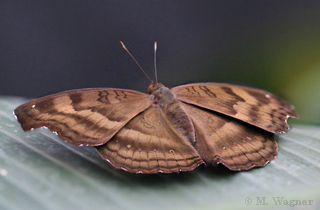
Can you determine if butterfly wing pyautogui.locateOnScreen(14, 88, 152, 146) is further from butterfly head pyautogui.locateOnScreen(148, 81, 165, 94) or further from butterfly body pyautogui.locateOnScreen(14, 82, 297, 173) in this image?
butterfly head pyautogui.locateOnScreen(148, 81, 165, 94)

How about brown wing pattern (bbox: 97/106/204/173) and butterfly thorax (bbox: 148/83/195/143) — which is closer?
brown wing pattern (bbox: 97/106/204/173)

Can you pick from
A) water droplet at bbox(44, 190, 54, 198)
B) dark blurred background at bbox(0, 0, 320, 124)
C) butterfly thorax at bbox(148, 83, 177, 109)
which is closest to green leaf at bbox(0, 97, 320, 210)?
water droplet at bbox(44, 190, 54, 198)

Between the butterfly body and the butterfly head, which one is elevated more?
the butterfly head

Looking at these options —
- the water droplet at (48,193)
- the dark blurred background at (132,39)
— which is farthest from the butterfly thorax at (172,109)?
the dark blurred background at (132,39)

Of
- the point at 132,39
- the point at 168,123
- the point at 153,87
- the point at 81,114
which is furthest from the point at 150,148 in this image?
the point at 132,39

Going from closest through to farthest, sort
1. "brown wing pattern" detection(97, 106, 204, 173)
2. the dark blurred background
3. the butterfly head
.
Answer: "brown wing pattern" detection(97, 106, 204, 173) → the butterfly head → the dark blurred background

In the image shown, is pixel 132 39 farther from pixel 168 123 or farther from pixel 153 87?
pixel 168 123
